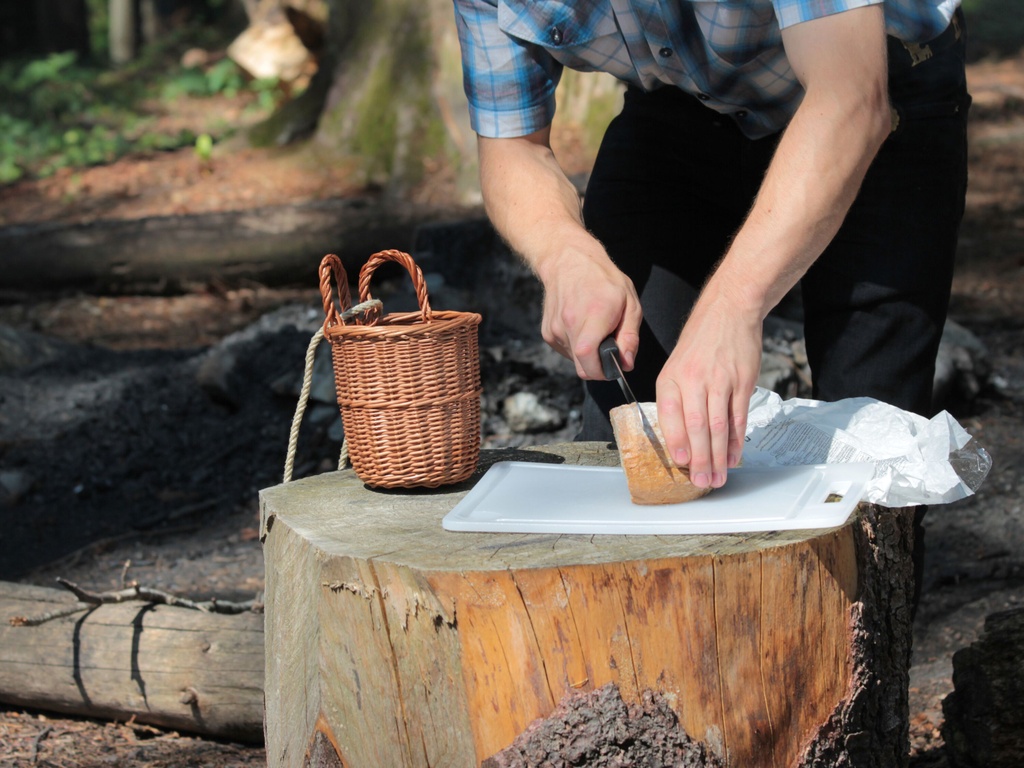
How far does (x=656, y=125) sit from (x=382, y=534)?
3.90 feet

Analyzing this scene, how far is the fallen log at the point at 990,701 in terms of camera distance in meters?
2.29

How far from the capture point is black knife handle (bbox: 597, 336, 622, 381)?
182cm

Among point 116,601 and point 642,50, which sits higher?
point 642,50

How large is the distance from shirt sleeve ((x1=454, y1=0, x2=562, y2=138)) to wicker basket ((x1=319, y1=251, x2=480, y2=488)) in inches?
18.8

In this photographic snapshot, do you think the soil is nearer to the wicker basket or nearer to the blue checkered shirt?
the wicker basket

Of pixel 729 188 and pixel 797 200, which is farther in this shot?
pixel 729 188

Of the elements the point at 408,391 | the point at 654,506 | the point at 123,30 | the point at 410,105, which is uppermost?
the point at 123,30

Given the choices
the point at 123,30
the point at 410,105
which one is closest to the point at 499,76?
the point at 410,105

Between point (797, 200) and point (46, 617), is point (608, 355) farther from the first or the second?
point (46, 617)

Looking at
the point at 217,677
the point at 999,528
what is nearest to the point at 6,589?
the point at 217,677

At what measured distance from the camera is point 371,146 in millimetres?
8336

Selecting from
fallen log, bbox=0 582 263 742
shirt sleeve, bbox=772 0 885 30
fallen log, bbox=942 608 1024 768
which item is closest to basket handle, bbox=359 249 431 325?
shirt sleeve, bbox=772 0 885 30

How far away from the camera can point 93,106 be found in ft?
40.3

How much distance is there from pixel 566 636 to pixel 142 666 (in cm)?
157
